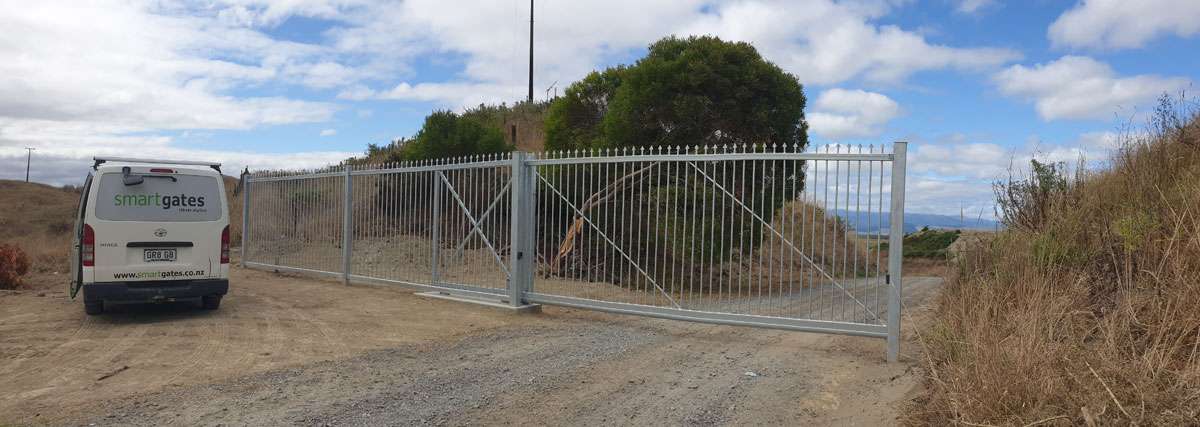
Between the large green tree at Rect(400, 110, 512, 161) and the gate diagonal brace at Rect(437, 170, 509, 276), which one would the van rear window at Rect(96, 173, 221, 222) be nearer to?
the gate diagonal brace at Rect(437, 170, 509, 276)

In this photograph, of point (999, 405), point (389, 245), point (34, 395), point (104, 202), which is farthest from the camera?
point (389, 245)

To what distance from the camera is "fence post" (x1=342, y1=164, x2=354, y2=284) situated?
1281 centimetres

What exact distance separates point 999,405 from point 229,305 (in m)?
9.77

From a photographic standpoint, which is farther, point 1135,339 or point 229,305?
point 229,305

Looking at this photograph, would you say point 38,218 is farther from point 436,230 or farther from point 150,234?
point 436,230

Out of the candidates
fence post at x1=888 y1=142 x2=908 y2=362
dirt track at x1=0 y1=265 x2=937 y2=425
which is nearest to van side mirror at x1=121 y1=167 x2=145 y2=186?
dirt track at x1=0 y1=265 x2=937 y2=425

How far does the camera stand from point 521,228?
9805 mm

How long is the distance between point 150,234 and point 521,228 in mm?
4437

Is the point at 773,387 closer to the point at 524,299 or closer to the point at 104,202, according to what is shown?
the point at 524,299

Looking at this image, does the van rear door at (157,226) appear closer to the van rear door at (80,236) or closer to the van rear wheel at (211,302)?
the van rear door at (80,236)

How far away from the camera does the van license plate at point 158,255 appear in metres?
8.91

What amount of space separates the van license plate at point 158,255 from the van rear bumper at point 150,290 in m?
0.28

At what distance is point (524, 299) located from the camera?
32.7 feet

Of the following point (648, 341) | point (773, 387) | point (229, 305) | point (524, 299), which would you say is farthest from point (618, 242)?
point (773, 387)
